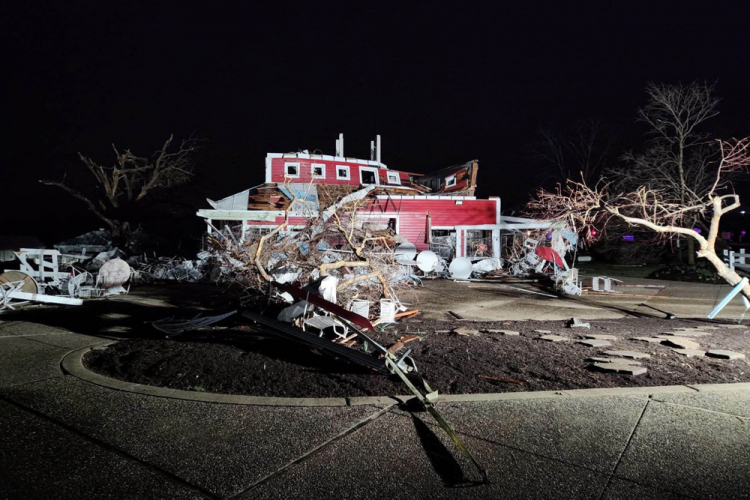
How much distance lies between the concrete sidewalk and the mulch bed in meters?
0.42

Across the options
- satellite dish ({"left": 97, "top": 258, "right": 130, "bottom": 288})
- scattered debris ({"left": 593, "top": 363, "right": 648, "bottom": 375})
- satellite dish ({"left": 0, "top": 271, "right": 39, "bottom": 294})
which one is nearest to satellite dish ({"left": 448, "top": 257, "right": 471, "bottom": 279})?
satellite dish ({"left": 97, "top": 258, "right": 130, "bottom": 288})

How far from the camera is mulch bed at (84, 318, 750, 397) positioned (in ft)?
13.8

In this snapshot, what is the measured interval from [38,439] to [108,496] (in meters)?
1.12

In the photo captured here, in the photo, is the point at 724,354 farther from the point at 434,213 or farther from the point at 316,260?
the point at 434,213

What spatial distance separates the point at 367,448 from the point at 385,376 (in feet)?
4.81

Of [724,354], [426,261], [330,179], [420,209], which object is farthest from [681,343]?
[330,179]

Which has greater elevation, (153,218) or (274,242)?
(153,218)

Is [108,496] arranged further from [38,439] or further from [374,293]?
[374,293]

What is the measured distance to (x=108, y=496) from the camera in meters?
2.36

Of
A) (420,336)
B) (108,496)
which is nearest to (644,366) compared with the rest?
(420,336)

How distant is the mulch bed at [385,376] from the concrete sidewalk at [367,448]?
0.42 m

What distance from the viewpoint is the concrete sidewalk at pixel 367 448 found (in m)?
2.47

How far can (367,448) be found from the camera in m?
2.94

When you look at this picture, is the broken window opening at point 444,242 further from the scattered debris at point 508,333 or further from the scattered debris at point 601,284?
the scattered debris at point 508,333
